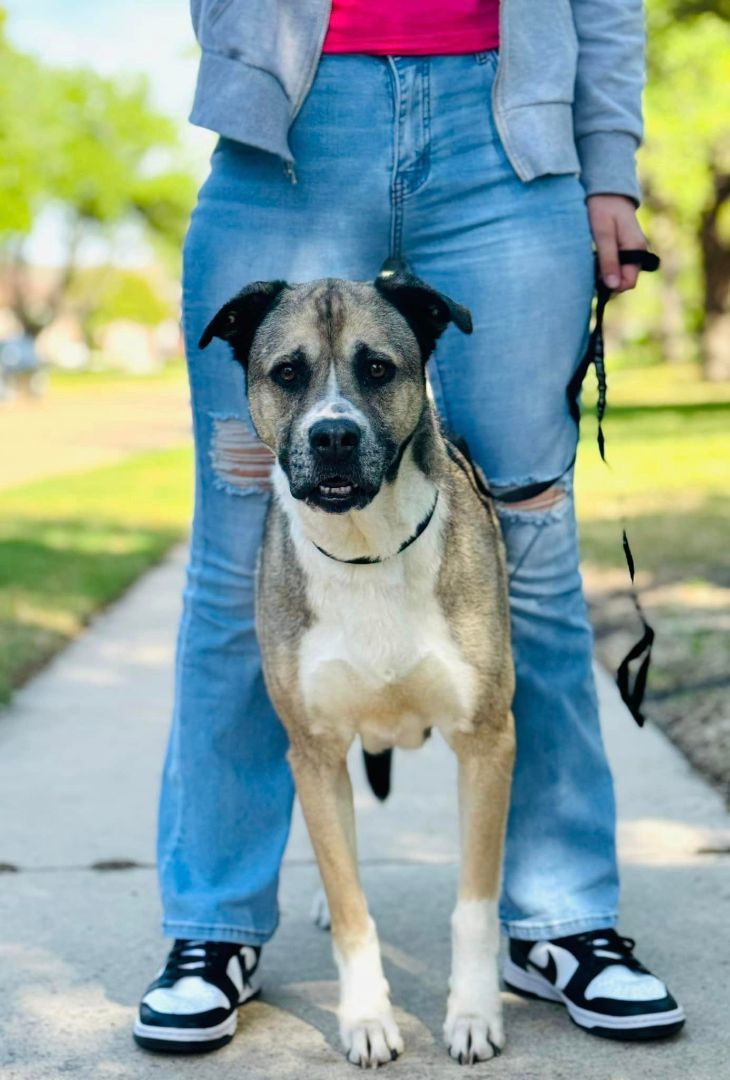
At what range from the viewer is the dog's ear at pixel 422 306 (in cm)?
282

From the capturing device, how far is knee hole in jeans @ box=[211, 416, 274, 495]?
3.18 metres

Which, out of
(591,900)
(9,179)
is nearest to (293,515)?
(591,900)

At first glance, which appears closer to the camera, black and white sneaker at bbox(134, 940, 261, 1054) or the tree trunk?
black and white sneaker at bbox(134, 940, 261, 1054)

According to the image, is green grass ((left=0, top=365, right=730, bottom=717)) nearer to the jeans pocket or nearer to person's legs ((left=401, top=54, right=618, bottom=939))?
person's legs ((left=401, top=54, right=618, bottom=939))

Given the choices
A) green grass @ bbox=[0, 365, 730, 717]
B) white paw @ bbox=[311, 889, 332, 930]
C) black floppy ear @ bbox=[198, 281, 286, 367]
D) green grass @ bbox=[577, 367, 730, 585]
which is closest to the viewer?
black floppy ear @ bbox=[198, 281, 286, 367]

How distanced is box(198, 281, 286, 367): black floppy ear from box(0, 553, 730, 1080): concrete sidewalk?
147cm

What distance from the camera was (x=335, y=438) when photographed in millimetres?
2709

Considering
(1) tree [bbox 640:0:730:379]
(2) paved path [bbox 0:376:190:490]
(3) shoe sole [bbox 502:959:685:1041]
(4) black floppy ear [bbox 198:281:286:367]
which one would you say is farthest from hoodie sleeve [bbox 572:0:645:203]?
(1) tree [bbox 640:0:730:379]

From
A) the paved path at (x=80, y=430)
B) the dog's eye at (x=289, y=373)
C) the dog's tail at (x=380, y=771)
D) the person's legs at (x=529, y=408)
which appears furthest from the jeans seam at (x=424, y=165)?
the paved path at (x=80, y=430)

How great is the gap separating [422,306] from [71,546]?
719 cm

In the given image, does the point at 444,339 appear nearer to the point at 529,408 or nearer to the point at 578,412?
the point at 529,408

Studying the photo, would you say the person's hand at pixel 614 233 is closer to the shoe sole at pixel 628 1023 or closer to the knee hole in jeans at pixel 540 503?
the knee hole in jeans at pixel 540 503

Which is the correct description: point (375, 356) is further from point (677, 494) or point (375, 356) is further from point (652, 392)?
point (652, 392)

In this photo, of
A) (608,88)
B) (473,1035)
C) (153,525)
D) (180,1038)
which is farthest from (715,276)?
(180,1038)
